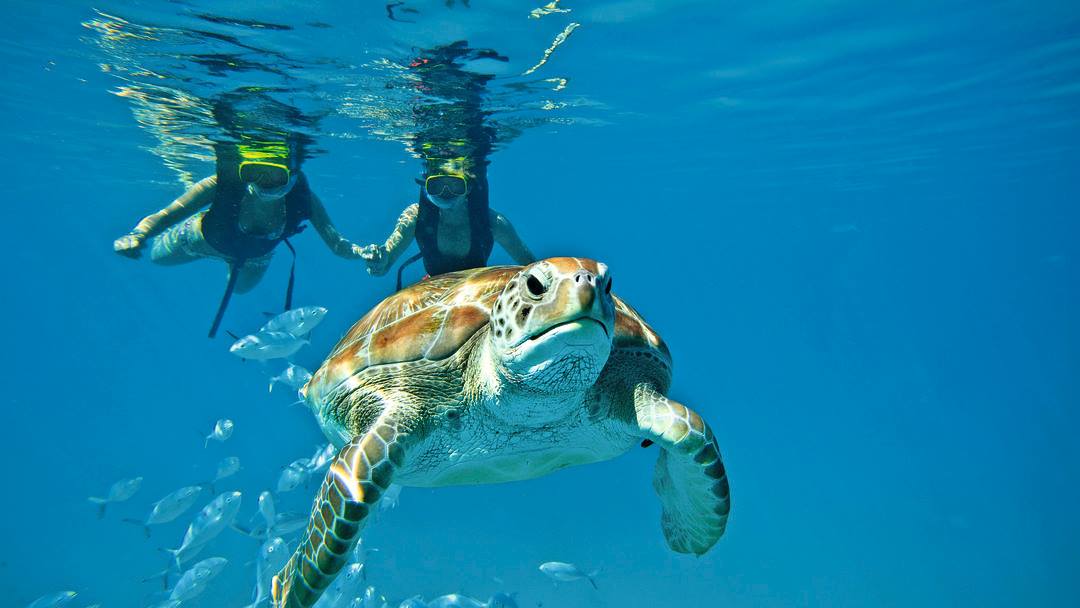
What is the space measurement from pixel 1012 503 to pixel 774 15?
1739 inches

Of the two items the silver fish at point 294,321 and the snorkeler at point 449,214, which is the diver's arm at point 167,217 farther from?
the snorkeler at point 449,214

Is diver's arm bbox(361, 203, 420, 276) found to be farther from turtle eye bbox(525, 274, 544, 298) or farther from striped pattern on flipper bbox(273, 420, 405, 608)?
turtle eye bbox(525, 274, 544, 298)

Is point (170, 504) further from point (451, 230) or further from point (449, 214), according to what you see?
point (449, 214)

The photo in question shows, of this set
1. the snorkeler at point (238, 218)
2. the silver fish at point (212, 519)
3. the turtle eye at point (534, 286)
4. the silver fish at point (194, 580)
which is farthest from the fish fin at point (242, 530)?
the turtle eye at point (534, 286)

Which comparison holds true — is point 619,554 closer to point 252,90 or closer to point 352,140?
point 352,140

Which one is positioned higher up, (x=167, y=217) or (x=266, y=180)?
(x=266, y=180)

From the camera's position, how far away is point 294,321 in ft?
27.1

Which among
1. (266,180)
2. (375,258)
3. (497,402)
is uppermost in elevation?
(266,180)

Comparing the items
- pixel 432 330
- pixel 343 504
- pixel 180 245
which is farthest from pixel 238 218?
pixel 343 504

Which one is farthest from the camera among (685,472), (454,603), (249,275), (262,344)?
(249,275)

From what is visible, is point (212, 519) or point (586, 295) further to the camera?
point (212, 519)

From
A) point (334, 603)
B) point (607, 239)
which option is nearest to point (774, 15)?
point (334, 603)

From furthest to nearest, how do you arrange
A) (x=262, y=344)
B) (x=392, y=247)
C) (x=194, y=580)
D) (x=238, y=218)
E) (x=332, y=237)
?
(x=332, y=237) < (x=392, y=247) < (x=238, y=218) < (x=262, y=344) < (x=194, y=580)

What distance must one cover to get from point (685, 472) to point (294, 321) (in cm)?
657
